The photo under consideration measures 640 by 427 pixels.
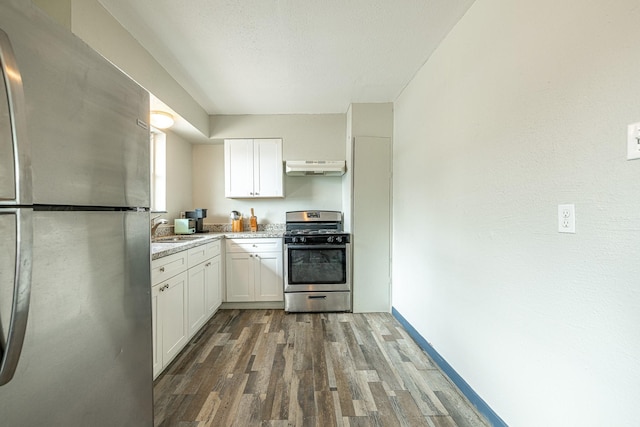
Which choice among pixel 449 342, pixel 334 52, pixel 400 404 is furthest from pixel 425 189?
pixel 400 404

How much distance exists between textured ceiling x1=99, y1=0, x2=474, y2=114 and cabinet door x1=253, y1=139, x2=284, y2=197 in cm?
68

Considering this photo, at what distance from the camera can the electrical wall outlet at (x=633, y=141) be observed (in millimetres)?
800

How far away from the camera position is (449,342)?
183cm

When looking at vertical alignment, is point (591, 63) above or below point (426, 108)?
below

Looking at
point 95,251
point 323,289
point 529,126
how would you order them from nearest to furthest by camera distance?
1. point 95,251
2. point 529,126
3. point 323,289

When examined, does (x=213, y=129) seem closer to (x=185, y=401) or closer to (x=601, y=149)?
(x=185, y=401)

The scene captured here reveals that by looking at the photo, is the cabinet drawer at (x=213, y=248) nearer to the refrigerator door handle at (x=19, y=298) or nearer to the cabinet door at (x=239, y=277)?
the cabinet door at (x=239, y=277)

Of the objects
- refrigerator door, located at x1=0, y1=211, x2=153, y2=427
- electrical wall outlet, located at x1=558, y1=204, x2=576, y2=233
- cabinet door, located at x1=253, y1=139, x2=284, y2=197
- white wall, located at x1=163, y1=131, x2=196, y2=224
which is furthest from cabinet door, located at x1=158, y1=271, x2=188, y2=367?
electrical wall outlet, located at x1=558, y1=204, x2=576, y2=233

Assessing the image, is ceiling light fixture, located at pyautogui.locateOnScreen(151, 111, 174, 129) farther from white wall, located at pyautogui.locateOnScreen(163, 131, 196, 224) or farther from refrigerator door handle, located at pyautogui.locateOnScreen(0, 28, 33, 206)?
refrigerator door handle, located at pyautogui.locateOnScreen(0, 28, 33, 206)

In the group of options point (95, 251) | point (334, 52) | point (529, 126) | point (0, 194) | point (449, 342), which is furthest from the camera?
point (334, 52)

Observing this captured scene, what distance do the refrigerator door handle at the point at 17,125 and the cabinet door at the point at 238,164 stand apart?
2789 mm

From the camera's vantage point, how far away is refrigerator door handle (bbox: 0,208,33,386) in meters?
0.59

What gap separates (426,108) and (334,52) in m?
0.90

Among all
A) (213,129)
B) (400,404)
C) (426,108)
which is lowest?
(400,404)
